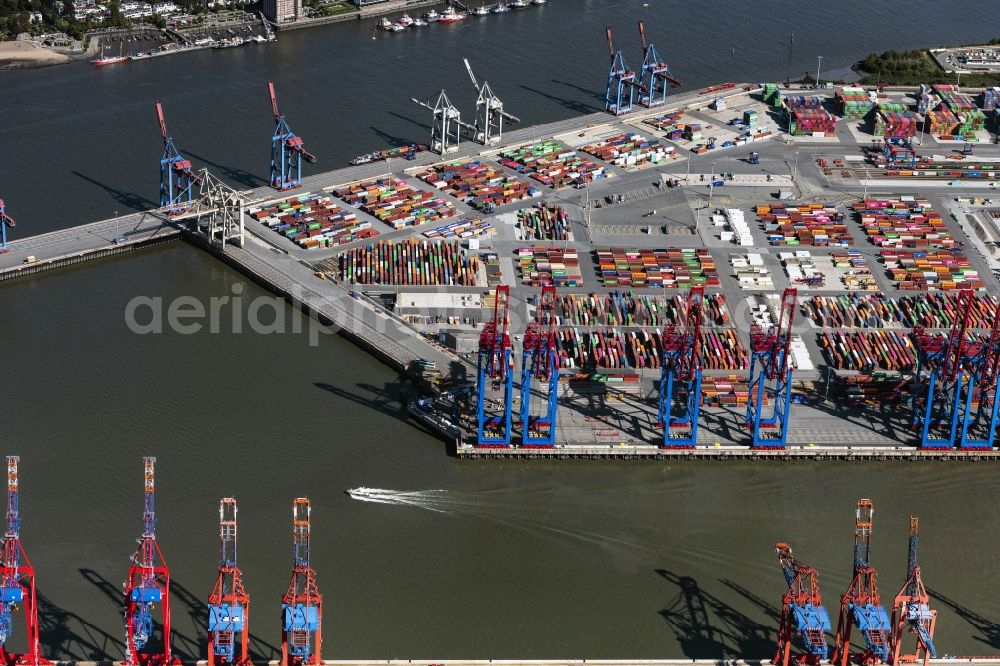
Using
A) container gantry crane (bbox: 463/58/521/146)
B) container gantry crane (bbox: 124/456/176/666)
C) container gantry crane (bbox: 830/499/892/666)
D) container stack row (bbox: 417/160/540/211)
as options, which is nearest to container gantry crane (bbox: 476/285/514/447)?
container gantry crane (bbox: 830/499/892/666)

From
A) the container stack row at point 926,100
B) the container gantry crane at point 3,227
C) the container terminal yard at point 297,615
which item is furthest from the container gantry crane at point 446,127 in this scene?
the container terminal yard at point 297,615

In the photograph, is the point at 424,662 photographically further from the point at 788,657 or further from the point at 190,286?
the point at 190,286

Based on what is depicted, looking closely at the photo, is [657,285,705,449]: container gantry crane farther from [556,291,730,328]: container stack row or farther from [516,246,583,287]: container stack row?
[516,246,583,287]: container stack row

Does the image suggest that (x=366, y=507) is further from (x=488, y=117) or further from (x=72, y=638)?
(x=488, y=117)

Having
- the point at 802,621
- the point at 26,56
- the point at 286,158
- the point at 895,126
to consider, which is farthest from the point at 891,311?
the point at 26,56

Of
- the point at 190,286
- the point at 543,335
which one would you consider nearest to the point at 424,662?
the point at 543,335
